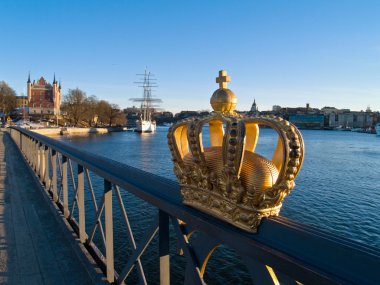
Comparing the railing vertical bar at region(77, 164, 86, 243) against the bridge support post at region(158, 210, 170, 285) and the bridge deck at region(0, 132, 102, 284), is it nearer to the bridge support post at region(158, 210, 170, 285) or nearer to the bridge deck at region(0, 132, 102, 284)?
the bridge deck at region(0, 132, 102, 284)

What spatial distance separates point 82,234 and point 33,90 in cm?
12299

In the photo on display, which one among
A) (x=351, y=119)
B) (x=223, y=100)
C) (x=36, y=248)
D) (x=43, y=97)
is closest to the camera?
(x=223, y=100)

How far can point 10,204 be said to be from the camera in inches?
238

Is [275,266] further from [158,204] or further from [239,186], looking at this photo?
[158,204]

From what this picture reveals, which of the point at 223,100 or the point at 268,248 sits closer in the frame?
the point at 268,248


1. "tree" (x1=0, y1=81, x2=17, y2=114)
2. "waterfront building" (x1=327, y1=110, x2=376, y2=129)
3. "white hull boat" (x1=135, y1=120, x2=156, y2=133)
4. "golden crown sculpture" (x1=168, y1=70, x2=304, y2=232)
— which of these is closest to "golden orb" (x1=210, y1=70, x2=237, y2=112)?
"golden crown sculpture" (x1=168, y1=70, x2=304, y2=232)

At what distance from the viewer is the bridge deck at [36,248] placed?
3373mm

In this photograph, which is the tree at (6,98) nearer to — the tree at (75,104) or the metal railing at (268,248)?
the tree at (75,104)

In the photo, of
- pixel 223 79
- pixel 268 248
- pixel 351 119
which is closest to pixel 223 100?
pixel 223 79

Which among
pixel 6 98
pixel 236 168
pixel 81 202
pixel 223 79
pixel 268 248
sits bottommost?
pixel 81 202

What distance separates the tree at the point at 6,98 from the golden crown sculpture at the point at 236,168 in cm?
9861

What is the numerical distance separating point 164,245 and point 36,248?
8.52 feet

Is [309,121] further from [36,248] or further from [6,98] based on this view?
[36,248]

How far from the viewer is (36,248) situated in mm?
4074
